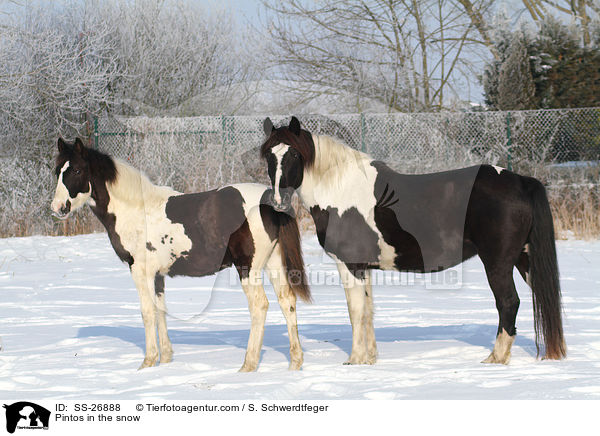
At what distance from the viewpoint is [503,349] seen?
4930 millimetres

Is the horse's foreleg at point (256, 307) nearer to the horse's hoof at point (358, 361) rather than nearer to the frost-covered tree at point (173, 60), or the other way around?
the horse's hoof at point (358, 361)

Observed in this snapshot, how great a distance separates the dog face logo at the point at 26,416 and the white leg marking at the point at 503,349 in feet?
9.68

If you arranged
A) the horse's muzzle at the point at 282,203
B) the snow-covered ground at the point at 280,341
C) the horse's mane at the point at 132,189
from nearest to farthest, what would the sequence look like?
the snow-covered ground at the point at 280,341 < the horse's muzzle at the point at 282,203 < the horse's mane at the point at 132,189

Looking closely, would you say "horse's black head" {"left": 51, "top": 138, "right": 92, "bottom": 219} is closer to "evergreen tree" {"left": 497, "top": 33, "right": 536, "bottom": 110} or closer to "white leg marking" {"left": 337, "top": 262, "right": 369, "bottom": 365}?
"white leg marking" {"left": 337, "top": 262, "right": 369, "bottom": 365}

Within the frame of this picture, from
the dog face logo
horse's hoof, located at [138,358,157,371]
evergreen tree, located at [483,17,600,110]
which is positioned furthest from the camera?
evergreen tree, located at [483,17,600,110]

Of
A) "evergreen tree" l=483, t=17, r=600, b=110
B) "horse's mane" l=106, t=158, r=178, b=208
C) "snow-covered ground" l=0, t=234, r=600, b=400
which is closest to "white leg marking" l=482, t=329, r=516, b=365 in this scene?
"snow-covered ground" l=0, t=234, r=600, b=400

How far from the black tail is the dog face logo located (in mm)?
1881

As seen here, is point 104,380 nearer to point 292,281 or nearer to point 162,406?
point 162,406

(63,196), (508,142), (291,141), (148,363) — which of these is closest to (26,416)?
(148,363)

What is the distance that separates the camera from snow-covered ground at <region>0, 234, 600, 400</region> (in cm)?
430

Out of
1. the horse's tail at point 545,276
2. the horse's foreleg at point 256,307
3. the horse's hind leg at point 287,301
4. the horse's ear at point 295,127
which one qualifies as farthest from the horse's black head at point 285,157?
the horse's tail at point 545,276

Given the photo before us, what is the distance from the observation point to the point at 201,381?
4.61 meters

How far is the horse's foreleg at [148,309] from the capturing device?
16.7ft

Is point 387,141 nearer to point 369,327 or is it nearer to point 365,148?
point 365,148
